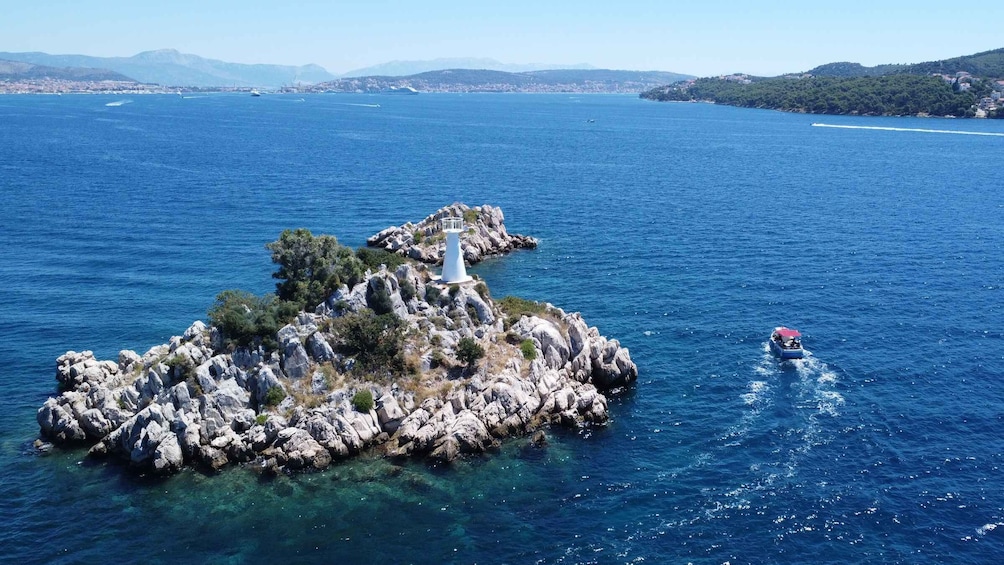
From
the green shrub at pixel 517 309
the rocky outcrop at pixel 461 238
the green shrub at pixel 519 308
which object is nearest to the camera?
the green shrub at pixel 517 309

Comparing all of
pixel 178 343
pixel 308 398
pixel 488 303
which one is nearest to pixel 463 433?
pixel 308 398

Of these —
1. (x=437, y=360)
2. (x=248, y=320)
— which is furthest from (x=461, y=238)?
(x=248, y=320)

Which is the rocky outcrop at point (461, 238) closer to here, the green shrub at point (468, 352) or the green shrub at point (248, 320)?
the green shrub at point (248, 320)

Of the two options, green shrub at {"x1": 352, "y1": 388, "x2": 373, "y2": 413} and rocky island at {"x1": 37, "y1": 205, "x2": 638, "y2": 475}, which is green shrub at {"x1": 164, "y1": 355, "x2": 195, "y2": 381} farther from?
green shrub at {"x1": 352, "y1": 388, "x2": 373, "y2": 413}

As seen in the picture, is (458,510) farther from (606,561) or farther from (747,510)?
(747,510)

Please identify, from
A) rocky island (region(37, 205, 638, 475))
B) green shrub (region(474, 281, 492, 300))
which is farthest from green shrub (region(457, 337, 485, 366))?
green shrub (region(474, 281, 492, 300))

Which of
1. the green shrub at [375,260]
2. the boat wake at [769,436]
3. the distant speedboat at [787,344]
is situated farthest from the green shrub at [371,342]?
the distant speedboat at [787,344]
